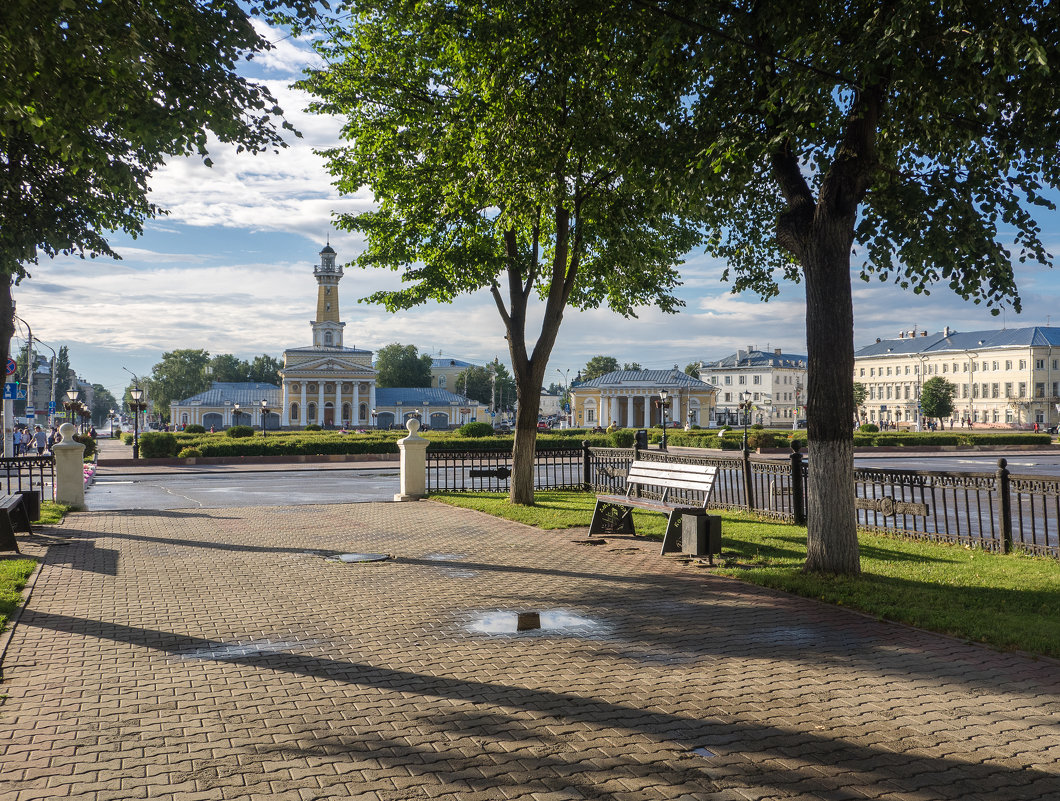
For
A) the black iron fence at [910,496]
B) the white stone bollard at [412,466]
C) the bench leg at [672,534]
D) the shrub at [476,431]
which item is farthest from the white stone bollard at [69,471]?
the shrub at [476,431]

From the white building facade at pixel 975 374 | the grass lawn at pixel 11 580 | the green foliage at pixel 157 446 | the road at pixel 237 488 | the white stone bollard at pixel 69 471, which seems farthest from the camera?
the white building facade at pixel 975 374

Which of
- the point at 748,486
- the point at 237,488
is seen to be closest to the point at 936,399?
the point at 748,486

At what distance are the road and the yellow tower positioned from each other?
87.4 m

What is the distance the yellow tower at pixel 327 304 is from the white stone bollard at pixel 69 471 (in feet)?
340

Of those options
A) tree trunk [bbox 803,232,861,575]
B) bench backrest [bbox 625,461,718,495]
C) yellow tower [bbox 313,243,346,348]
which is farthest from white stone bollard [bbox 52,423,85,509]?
yellow tower [bbox 313,243,346,348]

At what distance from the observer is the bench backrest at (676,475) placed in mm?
9938

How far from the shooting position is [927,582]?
8055 mm

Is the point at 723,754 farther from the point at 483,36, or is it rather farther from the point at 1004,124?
the point at 483,36

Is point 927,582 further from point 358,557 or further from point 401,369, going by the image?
point 401,369

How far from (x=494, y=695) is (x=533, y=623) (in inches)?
64.2

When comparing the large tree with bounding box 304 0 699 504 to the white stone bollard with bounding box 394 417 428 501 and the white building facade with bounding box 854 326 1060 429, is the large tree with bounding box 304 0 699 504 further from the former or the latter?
the white building facade with bounding box 854 326 1060 429

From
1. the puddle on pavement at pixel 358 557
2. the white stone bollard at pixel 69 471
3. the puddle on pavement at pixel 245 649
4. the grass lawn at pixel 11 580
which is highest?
the white stone bollard at pixel 69 471

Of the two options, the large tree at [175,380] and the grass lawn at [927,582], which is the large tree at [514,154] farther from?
the large tree at [175,380]

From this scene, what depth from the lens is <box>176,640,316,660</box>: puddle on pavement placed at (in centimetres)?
564
